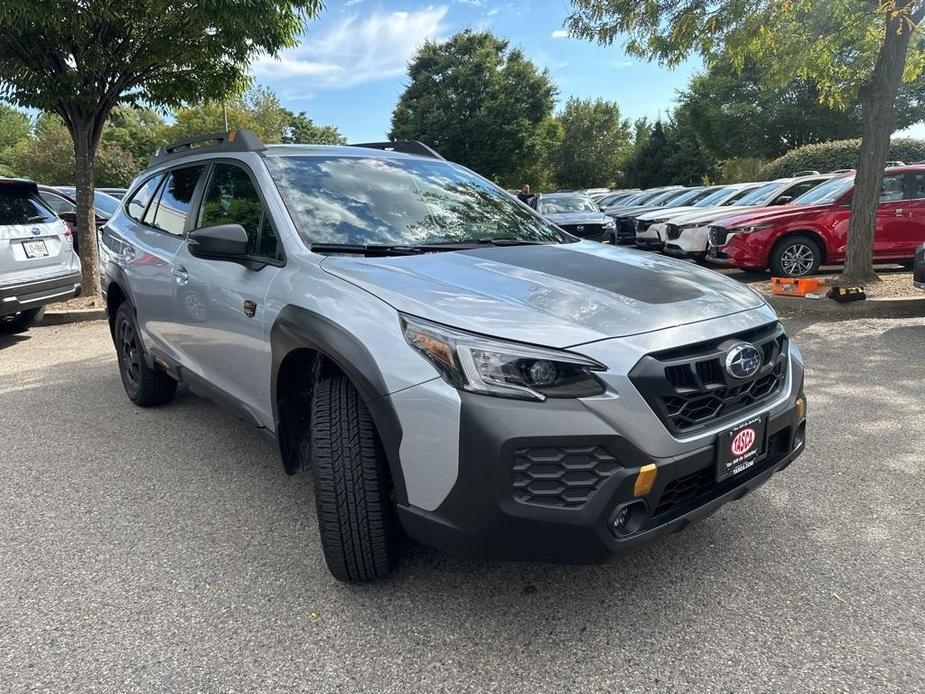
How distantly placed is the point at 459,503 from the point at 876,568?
Answer: 1738 millimetres

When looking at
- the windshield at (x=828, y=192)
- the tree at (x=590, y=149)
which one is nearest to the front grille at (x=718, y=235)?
the windshield at (x=828, y=192)

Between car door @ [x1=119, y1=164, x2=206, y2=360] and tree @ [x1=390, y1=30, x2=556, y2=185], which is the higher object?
tree @ [x1=390, y1=30, x2=556, y2=185]

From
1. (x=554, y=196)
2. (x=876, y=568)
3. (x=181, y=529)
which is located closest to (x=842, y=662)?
(x=876, y=568)

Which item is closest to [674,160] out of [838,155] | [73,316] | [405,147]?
[838,155]

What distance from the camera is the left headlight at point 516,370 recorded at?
6.58ft

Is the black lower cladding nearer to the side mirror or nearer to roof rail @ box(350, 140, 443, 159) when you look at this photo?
the side mirror

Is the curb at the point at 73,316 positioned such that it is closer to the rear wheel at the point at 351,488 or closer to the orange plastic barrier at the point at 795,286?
the rear wheel at the point at 351,488

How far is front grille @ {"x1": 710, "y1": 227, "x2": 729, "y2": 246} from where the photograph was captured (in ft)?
32.1


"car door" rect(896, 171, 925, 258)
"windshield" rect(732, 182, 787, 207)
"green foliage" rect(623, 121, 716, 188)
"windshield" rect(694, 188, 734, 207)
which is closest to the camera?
"car door" rect(896, 171, 925, 258)

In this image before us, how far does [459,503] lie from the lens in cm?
204

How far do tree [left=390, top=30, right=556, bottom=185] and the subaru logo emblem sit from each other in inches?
1441

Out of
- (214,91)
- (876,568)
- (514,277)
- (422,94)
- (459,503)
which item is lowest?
(876,568)

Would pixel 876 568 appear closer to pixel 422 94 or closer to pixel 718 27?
pixel 718 27

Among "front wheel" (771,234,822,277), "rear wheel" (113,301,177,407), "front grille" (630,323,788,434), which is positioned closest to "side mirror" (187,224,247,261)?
"front grille" (630,323,788,434)
